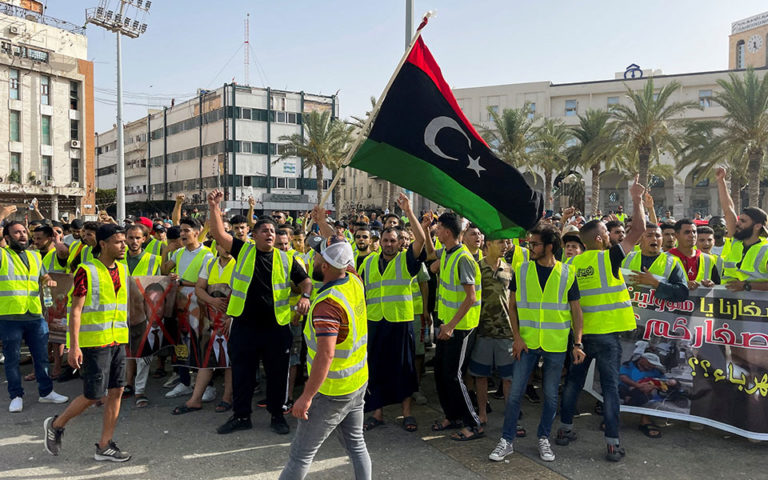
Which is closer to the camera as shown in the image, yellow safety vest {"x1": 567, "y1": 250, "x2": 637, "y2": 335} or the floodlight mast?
yellow safety vest {"x1": 567, "y1": 250, "x2": 637, "y2": 335}

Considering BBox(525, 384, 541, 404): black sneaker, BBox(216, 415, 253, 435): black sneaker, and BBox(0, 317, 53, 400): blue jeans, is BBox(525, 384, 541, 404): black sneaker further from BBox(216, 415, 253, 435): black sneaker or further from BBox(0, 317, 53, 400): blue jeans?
BBox(0, 317, 53, 400): blue jeans

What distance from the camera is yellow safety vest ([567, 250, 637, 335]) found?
16.2 feet

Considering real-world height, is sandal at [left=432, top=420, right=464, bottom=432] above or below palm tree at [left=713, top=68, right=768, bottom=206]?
below

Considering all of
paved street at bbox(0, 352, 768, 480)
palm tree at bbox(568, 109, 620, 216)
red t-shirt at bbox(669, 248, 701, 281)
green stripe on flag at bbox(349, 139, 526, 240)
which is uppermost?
palm tree at bbox(568, 109, 620, 216)

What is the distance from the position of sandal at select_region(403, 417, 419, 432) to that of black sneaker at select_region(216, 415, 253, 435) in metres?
1.45

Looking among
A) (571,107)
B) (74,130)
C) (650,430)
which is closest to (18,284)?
(650,430)

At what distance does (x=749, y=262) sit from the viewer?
6043 mm

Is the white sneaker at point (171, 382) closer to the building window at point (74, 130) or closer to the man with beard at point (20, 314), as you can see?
the man with beard at point (20, 314)

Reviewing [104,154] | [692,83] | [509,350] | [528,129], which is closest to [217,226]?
[509,350]

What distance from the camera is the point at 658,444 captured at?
5125 mm

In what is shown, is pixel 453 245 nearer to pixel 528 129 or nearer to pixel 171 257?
pixel 171 257

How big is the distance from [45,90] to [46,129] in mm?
3074

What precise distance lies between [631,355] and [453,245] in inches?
79.5

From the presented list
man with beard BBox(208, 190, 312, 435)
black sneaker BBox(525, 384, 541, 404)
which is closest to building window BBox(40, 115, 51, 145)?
man with beard BBox(208, 190, 312, 435)
